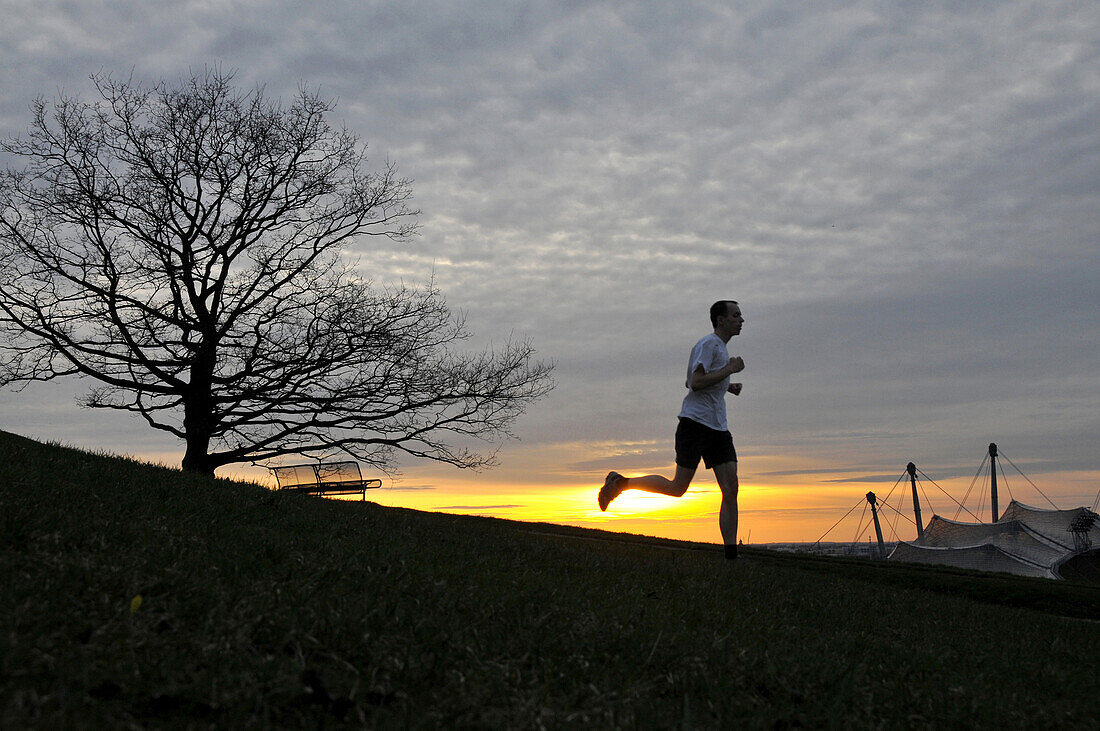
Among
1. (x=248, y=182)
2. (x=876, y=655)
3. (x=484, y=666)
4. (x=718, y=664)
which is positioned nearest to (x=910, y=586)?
(x=876, y=655)

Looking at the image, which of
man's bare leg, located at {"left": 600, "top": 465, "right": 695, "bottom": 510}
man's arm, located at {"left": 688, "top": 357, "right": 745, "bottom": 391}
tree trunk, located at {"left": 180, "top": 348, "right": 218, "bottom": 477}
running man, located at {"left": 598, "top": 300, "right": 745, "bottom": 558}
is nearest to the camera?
man's arm, located at {"left": 688, "top": 357, "right": 745, "bottom": 391}

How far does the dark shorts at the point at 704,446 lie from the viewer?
9820mm

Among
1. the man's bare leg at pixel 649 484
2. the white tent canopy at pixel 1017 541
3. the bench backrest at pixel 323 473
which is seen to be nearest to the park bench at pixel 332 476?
the bench backrest at pixel 323 473

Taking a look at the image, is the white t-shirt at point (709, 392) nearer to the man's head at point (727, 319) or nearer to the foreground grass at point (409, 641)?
the man's head at point (727, 319)

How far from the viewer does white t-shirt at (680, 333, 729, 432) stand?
986 cm

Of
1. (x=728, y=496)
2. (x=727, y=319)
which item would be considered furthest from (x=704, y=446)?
(x=727, y=319)

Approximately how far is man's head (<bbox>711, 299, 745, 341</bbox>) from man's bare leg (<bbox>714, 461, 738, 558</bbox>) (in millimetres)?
1644

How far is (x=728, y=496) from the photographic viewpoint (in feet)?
32.2

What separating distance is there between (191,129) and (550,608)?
64.2ft

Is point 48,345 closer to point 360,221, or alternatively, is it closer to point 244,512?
point 360,221

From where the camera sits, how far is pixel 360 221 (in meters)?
22.4

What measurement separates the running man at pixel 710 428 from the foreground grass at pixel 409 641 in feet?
7.92

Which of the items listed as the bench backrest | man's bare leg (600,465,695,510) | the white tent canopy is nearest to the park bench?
the bench backrest

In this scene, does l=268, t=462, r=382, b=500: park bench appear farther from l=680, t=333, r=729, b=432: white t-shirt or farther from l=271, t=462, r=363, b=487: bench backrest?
l=680, t=333, r=729, b=432: white t-shirt
